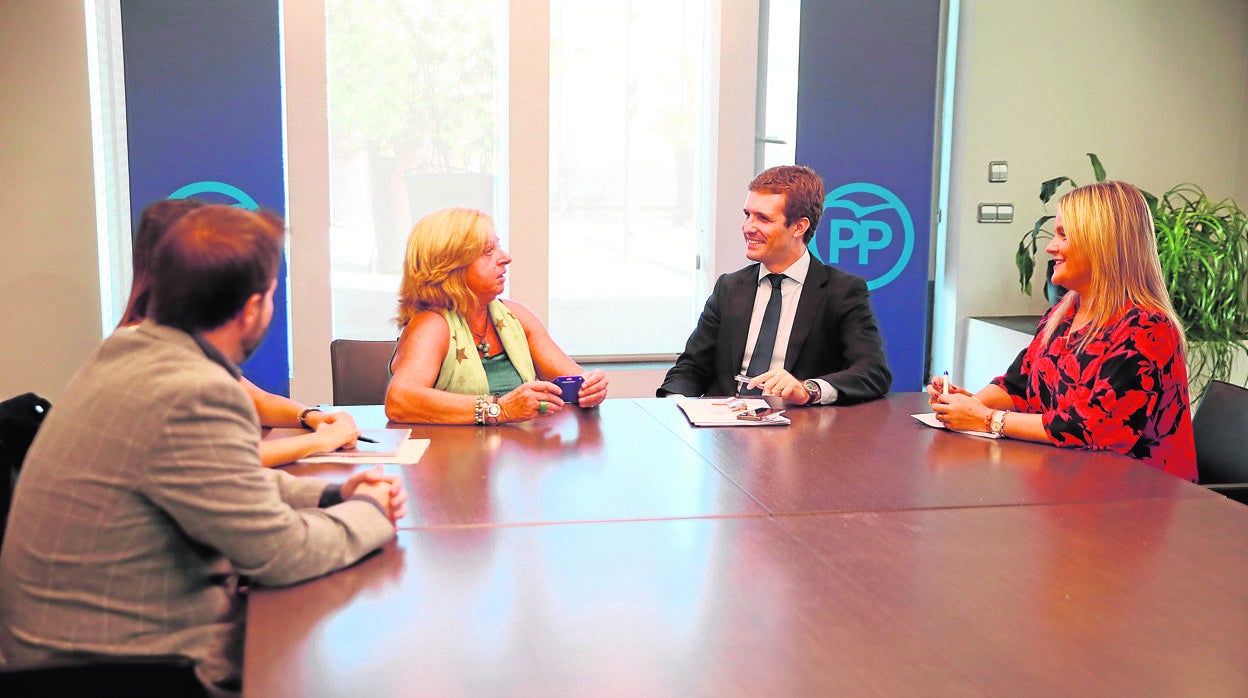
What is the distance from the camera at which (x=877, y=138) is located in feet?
19.4

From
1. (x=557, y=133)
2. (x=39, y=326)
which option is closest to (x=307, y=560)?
(x=39, y=326)

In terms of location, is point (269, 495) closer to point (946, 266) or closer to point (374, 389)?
point (374, 389)

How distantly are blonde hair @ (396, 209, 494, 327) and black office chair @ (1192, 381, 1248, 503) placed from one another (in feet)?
7.00

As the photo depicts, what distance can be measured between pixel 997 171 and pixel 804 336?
2.82 metres

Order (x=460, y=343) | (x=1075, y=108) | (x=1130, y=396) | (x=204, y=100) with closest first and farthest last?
1. (x=1130, y=396)
2. (x=460, y=343)
3. (x=204, y=100)
4. (x=1075, y=108)

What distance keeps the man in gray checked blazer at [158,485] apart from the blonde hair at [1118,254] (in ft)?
7.20

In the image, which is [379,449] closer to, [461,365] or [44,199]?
[461,365]

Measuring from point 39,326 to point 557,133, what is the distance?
8.70 feet

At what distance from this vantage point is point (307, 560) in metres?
1.82

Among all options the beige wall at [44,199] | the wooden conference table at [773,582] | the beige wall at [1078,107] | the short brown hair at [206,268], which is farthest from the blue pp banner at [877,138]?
A: the short brown hair at [206,268]

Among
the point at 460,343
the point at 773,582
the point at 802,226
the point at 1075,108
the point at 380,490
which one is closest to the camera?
the point at 773,582

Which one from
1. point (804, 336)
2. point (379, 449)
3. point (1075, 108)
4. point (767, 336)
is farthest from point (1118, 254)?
point (1075, 108)

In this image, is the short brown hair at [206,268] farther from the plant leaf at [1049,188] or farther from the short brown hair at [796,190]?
the plant leaf at [1049,188]

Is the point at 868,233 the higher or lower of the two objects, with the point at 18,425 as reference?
higher
